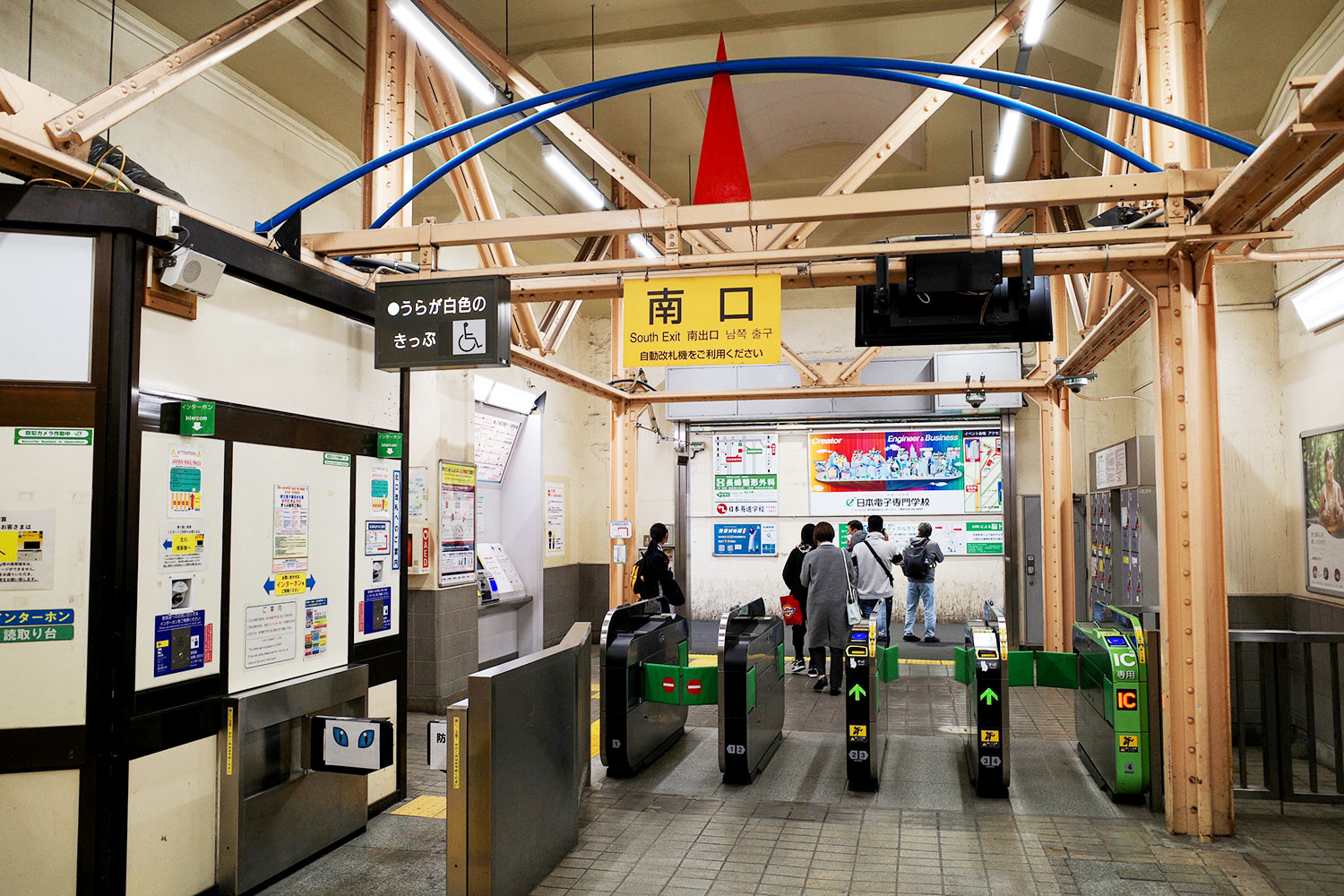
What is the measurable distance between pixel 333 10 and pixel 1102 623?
7.17 metres

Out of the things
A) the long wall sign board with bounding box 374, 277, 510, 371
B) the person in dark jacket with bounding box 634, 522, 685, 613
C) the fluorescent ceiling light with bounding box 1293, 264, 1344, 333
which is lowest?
the person in dark jacket with bounding box 634, 522, 685, 613

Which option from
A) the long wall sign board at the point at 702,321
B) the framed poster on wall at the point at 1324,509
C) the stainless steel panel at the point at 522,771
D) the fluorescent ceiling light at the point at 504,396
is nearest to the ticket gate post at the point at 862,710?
the stainless steel panel at the point at 522,771

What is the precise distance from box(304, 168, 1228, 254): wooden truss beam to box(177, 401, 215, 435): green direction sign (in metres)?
1.57

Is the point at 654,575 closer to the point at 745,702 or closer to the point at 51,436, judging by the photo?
the point at 745,702

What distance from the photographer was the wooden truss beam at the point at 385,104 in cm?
582

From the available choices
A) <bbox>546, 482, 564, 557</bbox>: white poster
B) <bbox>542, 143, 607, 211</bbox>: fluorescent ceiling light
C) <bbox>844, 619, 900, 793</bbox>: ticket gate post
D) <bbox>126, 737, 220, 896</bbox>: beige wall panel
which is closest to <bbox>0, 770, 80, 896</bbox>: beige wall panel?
<bbox>126, 737, 220, 896</bbox>: beige wall panel

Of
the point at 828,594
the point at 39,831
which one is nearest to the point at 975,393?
the point at 828,594

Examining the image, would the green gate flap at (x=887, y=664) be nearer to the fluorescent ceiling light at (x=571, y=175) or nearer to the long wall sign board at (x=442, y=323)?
the long wall sign board at (x=442, y=323)

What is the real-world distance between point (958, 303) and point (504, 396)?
6377 millimetres

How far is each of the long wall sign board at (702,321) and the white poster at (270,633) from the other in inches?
90.9

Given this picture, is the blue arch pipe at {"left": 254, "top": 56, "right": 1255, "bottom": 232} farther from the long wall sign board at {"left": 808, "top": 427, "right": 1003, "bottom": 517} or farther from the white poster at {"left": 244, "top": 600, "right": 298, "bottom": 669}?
the long wall sign board at {"left": 808, "top": 427, "right": 1003, "bottom": 517}

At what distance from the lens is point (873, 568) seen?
9.86 metres

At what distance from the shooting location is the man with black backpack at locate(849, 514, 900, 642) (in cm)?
982

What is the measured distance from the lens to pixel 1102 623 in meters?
5.86
